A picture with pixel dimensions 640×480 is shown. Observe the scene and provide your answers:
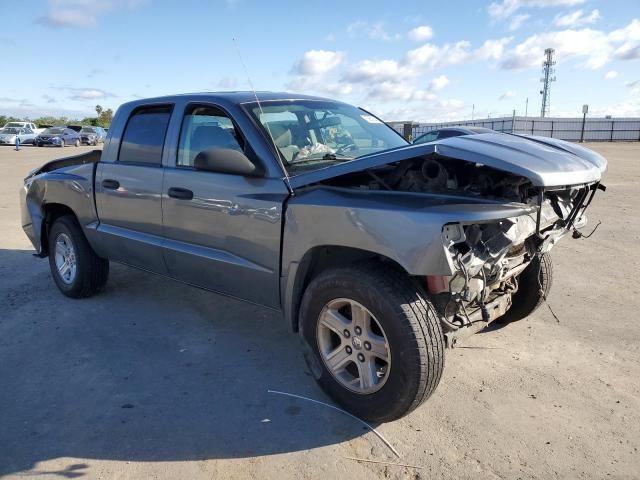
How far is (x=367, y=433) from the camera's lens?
2.99 m

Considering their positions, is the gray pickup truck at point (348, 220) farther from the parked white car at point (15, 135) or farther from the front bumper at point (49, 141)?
the parked white car at point (15, 135)

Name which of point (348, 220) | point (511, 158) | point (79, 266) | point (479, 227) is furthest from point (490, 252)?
point (79, 266)

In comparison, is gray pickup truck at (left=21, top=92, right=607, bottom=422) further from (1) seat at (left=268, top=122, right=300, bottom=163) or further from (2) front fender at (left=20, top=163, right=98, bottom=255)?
(2) front fender at (left=20, top=163, right=98, bottom=255)

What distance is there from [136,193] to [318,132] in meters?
1.59

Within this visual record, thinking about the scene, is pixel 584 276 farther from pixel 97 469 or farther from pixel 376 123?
pixel 97 469

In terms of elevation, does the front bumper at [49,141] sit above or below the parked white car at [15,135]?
below

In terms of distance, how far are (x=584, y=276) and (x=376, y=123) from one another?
2926 millimetres

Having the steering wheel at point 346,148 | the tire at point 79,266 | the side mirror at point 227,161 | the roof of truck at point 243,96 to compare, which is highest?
the roof of truck at point 243,96

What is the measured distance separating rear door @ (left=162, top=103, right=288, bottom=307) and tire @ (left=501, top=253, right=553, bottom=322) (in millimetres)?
1993

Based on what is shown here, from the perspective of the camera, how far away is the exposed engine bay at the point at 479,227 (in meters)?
2.80

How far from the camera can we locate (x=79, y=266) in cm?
510

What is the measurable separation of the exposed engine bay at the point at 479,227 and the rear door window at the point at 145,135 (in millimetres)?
1772

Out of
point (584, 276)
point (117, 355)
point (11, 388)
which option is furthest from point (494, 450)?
point (584, 276)

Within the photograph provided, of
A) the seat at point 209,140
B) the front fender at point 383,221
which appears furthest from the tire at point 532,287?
the seat at point 209,140
